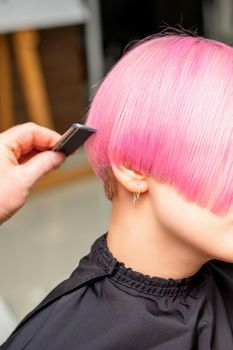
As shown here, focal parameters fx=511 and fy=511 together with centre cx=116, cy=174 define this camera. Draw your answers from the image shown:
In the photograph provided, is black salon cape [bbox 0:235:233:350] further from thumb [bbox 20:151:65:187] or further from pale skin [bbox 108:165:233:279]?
thumb [bbox 20:151:65:187]

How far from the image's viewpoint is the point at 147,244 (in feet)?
2.29

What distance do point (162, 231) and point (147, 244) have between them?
0.03 m

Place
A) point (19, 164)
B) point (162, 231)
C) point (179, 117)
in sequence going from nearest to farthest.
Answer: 1. point (179, 117)
2. point (162, 231)
3. point (19, 164)

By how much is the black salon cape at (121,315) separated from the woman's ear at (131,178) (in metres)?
0.13

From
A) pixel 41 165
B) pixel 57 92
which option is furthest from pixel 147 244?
pixel 57 92

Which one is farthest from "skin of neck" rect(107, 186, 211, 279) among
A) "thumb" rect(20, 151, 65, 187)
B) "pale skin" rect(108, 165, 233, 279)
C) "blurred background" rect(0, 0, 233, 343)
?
"blurred background" rect(0, 0, 233, 343)

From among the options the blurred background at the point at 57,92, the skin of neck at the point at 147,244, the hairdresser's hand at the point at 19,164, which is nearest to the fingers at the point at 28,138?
the hairdresser's hand at the point at 19,164

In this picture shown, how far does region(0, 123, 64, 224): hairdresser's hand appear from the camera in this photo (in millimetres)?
753

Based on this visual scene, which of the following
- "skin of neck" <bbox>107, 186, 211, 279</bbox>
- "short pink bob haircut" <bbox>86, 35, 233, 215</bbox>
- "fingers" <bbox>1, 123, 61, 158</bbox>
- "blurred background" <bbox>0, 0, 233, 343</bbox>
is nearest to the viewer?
"short pink bob haircut" <bbox>86, 35, 233, 215</bbox>

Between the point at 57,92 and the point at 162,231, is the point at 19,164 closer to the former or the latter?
the point at 162,231

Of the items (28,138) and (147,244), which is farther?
(28,138)

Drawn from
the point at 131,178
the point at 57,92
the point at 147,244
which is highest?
the point at 131,178

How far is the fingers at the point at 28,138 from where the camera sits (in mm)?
791

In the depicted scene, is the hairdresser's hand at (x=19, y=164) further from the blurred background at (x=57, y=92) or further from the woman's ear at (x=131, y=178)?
the blurred background at (x=57, y=92)
